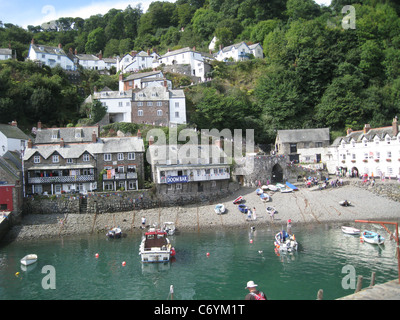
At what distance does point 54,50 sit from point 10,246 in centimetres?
5827

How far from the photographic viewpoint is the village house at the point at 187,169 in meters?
41.7

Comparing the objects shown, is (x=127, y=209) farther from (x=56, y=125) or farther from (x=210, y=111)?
(x=56, y=125)

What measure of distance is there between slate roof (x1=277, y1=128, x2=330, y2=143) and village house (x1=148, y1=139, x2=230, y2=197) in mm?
14691

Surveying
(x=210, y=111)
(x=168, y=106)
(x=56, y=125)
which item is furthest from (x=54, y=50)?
(x=210, y=111)

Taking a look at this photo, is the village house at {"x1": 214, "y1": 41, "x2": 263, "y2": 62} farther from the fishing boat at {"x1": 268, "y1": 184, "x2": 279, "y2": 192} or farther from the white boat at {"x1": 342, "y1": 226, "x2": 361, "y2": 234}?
the white boat at {"x1": 342, "y1": 226, "x2": 361, "y2": 234}

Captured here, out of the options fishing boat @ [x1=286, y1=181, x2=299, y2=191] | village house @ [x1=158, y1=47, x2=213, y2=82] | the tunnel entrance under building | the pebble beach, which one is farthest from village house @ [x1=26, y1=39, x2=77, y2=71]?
fishing boat @ [x1=286, y1=181, x2=299, y2=191]

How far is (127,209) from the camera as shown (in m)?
39.7

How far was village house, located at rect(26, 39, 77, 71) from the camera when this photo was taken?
7206 cm

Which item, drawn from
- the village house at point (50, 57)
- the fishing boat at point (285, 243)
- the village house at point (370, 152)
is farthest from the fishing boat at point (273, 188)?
the village house at point (50, 57)

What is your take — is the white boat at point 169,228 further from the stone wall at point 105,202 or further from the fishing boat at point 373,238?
the fishing boat at point 373,238

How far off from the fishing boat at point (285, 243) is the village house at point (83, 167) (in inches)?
810

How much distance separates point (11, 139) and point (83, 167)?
13.7m

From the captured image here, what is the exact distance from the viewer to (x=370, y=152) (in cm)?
4747

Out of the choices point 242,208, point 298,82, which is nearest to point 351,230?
point 242,208
